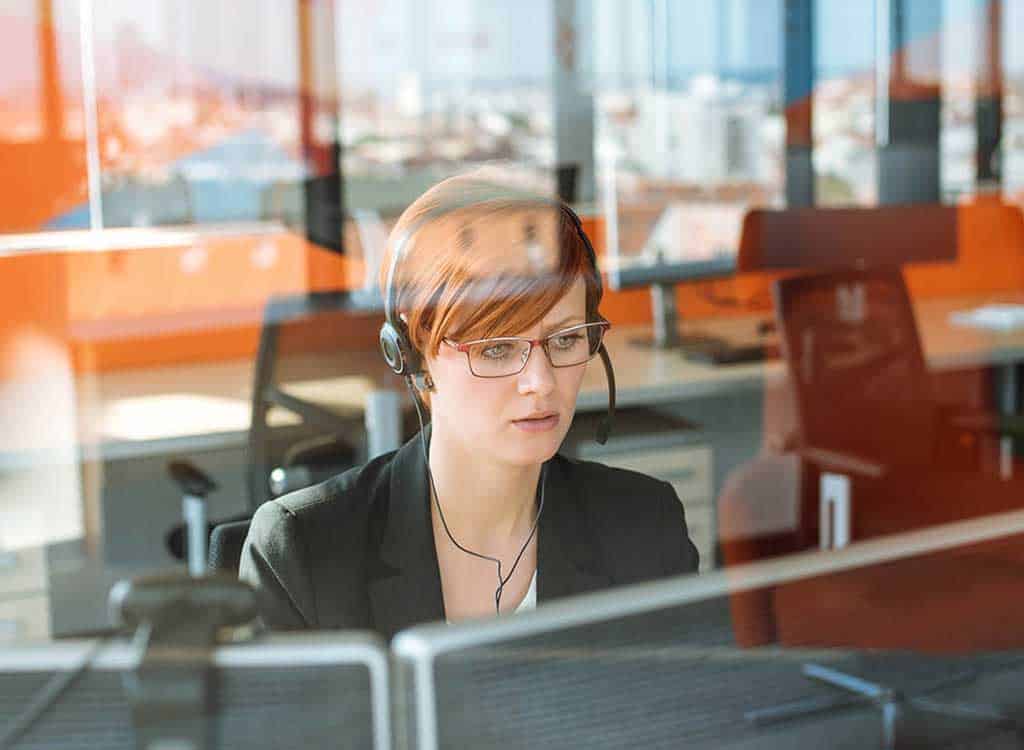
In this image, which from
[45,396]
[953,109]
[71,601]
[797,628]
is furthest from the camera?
[953,109]

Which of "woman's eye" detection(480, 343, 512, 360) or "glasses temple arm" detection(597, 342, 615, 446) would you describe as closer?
"woman's eye" detection(480, 343, 512, 360)

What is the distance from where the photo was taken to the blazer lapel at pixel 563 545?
116 centimetres

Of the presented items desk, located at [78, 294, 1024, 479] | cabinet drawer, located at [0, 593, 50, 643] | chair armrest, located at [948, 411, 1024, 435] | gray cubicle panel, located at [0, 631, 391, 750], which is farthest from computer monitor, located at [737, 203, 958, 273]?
gray cubicle panel, located at [0, 631, 391, 750]

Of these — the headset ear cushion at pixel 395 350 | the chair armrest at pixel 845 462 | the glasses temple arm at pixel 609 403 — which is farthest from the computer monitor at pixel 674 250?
the headset ear cushion at pixel 395 350

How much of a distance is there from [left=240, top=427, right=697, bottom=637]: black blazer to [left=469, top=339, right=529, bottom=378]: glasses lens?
97mm

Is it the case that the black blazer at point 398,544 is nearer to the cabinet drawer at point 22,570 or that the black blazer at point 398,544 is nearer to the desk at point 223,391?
the desk at point 223,391

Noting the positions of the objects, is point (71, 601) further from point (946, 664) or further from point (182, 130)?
point (946, 664)

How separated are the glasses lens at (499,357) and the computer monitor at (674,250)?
1.42 meters

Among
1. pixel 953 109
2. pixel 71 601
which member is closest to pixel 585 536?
pixel 71 601

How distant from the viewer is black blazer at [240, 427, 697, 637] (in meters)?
1.13

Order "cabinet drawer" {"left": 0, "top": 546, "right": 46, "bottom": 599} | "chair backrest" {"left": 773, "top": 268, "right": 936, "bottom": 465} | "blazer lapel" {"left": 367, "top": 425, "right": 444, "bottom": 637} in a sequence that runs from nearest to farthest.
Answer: "blazer lapel" {"left": 367, "top": 425, "right": 444, "bottom": 637} → "cabinet drawer" {"left": 0, "top": 546, "right": 46, "bottom": 599} → "chair backrest" {"left": 773, "top": 268, "right": 936, "bottom": 465}

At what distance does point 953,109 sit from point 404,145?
1913 millimetres

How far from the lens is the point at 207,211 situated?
2.76m

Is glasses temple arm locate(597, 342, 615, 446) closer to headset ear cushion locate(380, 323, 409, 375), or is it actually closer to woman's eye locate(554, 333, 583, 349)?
woman's eye locate(554, 333, 583, 349)
